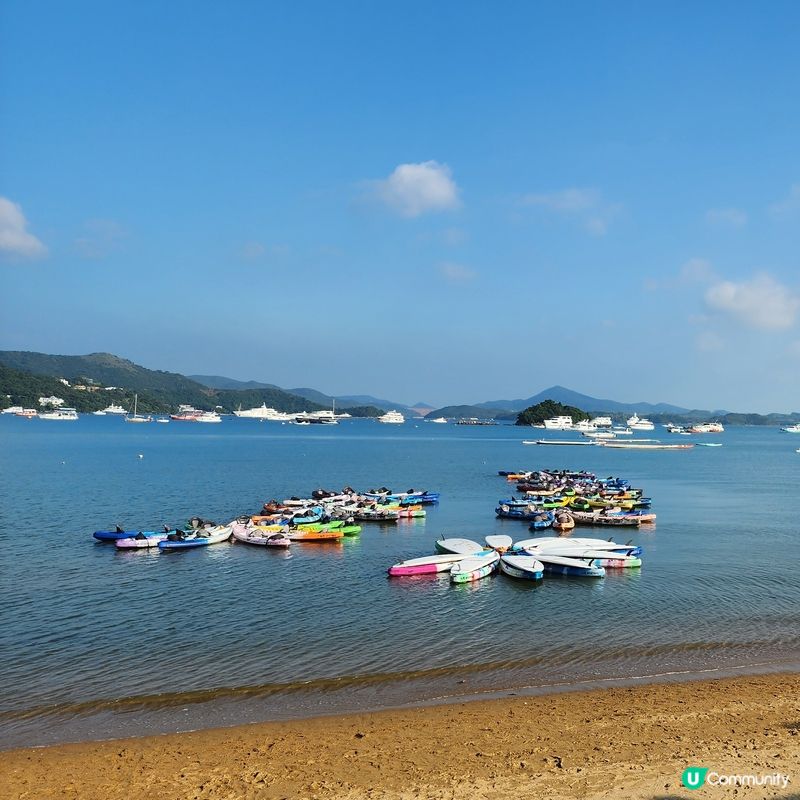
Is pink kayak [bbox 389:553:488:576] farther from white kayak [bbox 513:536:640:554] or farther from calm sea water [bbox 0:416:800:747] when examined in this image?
white kayak [bbox 513:536:640:554]

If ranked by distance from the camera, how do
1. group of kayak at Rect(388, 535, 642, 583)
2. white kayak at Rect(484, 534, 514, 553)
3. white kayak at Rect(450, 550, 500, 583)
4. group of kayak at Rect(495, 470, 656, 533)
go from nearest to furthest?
white kayak at Rect(450, 550, 500, 583) < group of kayak at Rect(388, 535, 642, 583) < white kayak at Rect(484, 534, 514, 553) < group of kayak at Rect(495, 470, 656, 533)

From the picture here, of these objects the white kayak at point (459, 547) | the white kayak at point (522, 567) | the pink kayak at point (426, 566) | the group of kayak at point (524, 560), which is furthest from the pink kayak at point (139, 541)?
the white kayak at point (522, 567)

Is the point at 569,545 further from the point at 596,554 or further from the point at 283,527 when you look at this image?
the point at 283,527

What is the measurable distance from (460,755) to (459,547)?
63.5 ft

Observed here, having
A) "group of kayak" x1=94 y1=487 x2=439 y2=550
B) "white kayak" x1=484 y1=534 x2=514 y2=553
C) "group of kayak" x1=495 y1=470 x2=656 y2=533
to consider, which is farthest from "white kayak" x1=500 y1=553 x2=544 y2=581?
"group of kayak" x1=495 y1=470 x2=656 y2=533

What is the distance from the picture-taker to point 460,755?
1245cm

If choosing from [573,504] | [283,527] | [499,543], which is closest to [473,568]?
[499,543]

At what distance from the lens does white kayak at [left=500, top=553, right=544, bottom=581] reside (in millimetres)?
28031

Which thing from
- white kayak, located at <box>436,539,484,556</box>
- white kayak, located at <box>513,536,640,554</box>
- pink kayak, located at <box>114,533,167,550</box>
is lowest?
pink kayak, located at <box>114,533,167,550</box>

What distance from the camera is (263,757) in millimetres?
12555

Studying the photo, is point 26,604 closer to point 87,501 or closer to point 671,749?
point 671,749

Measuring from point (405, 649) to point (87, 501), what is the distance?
36632 millimetres

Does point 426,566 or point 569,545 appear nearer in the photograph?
point 426,566

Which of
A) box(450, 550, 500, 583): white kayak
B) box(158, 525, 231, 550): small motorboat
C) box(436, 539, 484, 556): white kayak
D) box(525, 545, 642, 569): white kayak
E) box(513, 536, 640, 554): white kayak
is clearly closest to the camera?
box(450, 550, 500, 583): white kayak
